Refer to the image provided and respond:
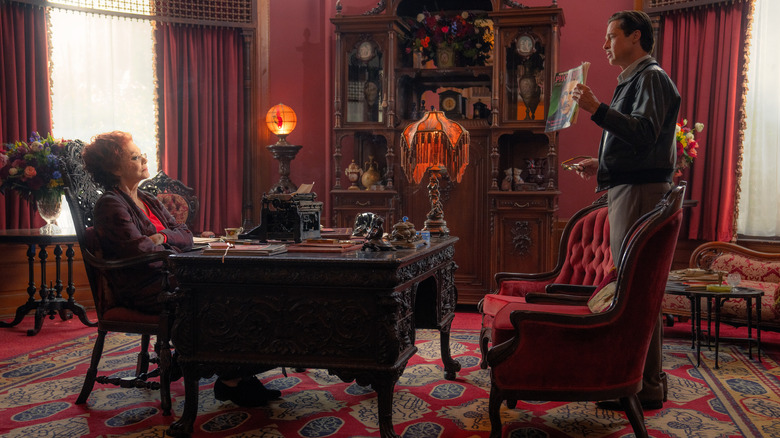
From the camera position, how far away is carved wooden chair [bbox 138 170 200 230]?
5117 millimetres

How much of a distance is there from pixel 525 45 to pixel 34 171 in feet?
13.4

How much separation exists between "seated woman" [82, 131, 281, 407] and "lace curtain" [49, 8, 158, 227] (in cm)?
304

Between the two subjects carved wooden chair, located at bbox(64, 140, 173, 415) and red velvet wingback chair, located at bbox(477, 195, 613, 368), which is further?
red velvet wingback chair, located at bbox(477, 195, 613, 368)

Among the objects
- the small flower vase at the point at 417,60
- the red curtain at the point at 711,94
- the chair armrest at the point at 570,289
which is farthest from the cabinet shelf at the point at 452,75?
the chair armrest at the point at 570,289

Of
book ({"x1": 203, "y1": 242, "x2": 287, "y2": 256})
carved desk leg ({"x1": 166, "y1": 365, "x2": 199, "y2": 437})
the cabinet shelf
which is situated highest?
the cabinet shelf

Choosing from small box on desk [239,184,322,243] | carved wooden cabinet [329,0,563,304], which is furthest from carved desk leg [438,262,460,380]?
carved wooden cabinet [329,0,563,304]

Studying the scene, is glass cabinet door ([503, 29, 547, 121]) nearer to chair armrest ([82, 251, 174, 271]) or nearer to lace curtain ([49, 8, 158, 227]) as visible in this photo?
lace curtain ([49, 8, 158, 227])

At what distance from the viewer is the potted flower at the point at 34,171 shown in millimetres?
4922

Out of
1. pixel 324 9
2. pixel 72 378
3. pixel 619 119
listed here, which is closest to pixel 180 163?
pixel 324 9

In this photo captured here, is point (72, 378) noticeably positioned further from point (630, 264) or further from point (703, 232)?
point (703, 232)

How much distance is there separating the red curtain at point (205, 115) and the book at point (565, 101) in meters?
4.04

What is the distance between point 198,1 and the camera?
6.34 m

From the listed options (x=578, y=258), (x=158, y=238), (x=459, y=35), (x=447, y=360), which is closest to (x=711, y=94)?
(x=459, y=35)

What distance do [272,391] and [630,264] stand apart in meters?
1.86
